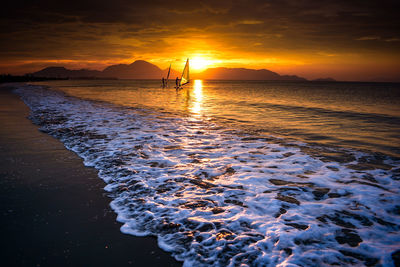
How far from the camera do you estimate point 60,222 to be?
13.6 ft

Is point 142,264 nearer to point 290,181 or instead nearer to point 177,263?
point 177,263

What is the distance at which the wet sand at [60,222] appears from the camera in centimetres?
335

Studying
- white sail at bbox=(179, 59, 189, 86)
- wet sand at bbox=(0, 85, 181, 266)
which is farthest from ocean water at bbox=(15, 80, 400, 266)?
white sail at bbox=(179, 59, 189, 86)

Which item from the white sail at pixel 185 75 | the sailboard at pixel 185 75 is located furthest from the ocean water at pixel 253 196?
the white sail at pixel 185 75

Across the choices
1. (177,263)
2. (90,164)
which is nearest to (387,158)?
(177,263)

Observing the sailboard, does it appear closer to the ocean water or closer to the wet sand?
the ocean water

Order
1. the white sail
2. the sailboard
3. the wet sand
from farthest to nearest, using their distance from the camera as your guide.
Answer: the white sail < the sailboard < the wet sand

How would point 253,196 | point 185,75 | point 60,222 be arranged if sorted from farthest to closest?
point 185,75
point 253,196
point 60,222

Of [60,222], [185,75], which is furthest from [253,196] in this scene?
[185,75]

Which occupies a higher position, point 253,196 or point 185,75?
point 185,75

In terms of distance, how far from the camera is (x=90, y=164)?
23.9 feet

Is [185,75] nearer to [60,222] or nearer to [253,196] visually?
[253,196]

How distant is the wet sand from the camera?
3.35 m

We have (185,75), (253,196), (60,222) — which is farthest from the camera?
(185,75)
